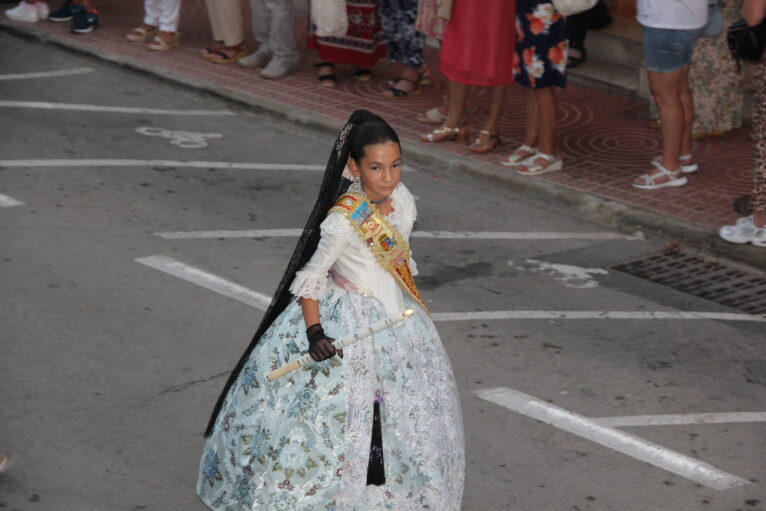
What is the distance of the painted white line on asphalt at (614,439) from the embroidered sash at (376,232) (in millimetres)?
1657

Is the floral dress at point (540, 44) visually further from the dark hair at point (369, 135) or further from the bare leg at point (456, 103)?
the dark hair at point (369, 135)

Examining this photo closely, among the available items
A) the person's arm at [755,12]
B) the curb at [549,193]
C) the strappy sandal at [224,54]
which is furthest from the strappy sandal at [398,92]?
the person's arm at [755,12]

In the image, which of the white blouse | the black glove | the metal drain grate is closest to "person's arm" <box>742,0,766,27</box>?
the metal drain grate

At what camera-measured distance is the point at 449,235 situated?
8.78 m

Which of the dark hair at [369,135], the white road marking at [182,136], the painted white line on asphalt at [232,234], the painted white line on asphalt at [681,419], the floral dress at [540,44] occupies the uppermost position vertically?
the dark hair at [369,135]

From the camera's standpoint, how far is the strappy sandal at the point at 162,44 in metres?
13.4

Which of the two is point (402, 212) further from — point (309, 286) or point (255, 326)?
point (255, 326)

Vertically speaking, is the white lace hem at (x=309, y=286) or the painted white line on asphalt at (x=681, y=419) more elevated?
the white lace hem at (x=309, y=286)

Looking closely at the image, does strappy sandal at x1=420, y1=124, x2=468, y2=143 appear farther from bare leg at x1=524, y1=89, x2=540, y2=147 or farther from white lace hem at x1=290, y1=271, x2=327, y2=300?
white lace hem at x1=290, y1=271, x2=327, y2=300

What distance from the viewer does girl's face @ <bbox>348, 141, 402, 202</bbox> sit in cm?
459

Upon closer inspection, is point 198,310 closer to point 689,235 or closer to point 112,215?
point 112,215

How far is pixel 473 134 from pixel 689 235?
2671 millimetres

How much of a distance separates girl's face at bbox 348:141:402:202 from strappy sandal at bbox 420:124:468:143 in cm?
601

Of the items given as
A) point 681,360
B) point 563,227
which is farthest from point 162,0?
point 681,360
